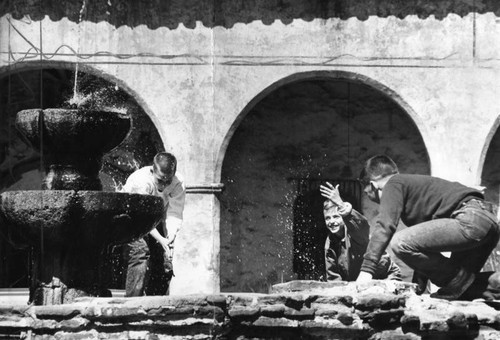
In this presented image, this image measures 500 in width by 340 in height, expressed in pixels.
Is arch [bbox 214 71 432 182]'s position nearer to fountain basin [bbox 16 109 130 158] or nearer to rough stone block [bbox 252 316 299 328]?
fountain basin [bbox 16 109 130 158]

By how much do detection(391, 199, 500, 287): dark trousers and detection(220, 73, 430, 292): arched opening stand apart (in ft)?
28.0

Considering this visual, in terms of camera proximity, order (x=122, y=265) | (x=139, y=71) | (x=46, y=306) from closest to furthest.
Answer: (x=46, y=306), (x=139, y=71), (x=122, y=265)

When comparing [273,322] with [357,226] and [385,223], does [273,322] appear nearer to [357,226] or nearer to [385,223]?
A: [385,223]

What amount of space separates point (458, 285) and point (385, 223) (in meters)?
0.73

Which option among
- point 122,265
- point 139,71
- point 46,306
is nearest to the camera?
point 46,306

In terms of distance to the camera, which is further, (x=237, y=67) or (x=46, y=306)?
(x=237, y=67)

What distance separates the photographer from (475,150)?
18.5 meters

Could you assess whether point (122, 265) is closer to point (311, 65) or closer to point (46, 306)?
point (311, 65)

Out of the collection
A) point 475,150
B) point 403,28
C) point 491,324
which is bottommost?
point 491,324

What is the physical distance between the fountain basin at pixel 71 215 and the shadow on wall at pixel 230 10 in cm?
714

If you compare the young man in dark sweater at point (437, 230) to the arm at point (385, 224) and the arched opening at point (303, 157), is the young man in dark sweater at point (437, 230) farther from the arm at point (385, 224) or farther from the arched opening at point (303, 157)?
the arched opening at point (303, 157)

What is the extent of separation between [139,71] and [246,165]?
278 centimetres

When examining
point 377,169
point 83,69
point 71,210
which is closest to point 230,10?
point 83,69

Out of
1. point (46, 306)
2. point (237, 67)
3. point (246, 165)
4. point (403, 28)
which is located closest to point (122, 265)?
point (246, 165)
